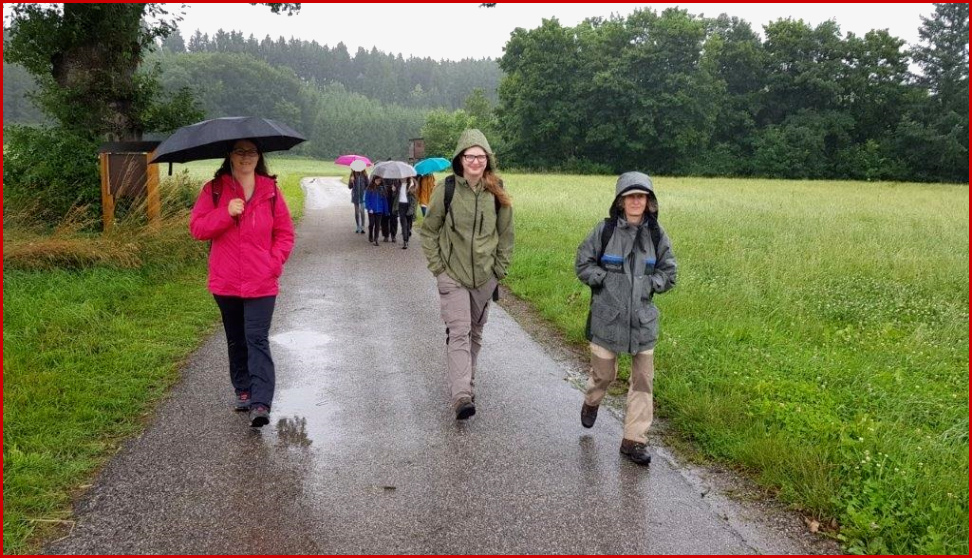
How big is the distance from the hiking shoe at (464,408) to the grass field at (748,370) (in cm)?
139

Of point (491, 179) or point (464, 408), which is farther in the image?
point (491, 179)

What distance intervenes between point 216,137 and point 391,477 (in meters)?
2.34

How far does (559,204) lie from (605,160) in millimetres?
44005

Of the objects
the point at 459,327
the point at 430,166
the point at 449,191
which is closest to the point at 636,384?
the point at 459,327

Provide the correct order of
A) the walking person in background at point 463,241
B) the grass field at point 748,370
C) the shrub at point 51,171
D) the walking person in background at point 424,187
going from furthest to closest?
1. the walking person in background at point 424,187
2. the shrub at point 51,171
3. the walking person in background at point 463,241
4. the grass field at point 748,370

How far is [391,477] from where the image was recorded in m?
3.78

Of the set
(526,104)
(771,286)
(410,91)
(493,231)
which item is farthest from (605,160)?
(410,91)

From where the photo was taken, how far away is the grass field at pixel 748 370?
139 inches

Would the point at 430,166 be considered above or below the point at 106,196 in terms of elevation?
above

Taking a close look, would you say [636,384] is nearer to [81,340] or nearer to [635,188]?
[635,188]

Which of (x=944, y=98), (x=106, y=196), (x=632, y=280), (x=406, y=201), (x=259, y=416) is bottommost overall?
(x=259, y=416)

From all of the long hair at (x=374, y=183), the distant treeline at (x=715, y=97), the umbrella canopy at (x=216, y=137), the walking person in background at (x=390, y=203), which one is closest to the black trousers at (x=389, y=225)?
the walking person in background at (x=390, y=203)

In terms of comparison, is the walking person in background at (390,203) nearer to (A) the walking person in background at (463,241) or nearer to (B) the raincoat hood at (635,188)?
(A) the walking person in background at (463,241)

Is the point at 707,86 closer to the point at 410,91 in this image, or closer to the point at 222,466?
the point at 222,466
